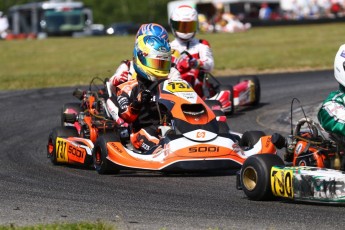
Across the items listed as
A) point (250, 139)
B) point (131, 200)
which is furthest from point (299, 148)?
point (250, 139)

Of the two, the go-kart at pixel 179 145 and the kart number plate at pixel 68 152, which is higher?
the go-kart at pixel 179 145

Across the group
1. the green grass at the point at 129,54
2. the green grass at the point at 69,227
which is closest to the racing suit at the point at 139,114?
the green grass at the point at 69,227

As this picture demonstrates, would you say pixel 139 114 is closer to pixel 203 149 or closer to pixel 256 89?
pixel 203 149

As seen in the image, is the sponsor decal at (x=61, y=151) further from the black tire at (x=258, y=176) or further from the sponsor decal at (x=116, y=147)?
the black tire at (x=258, y=176)

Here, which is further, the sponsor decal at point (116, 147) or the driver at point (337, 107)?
the sponsor decal at point (116, 147)

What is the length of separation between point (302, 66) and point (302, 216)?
1757 cm

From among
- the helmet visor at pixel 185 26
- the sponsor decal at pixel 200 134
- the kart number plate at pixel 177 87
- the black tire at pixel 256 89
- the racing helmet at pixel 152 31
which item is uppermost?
the racing helmet at pixel 152 31

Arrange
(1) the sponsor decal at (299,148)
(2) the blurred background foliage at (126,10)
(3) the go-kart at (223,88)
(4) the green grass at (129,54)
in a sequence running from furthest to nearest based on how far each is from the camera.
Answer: (2) the blurred background foliage at (126,10) → (4) the green grass at (129,54) → (3) the go-kart at (223,88) → (1) the sponsor decal at (299,148)

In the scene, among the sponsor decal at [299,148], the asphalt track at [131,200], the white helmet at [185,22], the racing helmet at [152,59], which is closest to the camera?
the asphalt track at [131,200]

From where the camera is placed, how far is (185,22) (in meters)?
14.4

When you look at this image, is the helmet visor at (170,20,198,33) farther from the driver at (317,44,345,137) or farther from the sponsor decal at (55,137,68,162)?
the driver at (317,44,345,137)

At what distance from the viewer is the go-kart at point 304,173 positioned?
7.32 m

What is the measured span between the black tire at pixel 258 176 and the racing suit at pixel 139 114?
1911 millimetres

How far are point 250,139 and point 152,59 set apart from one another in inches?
55.1
